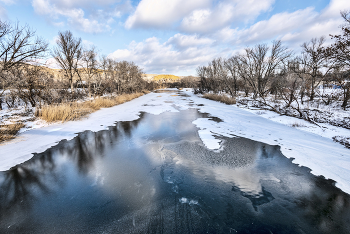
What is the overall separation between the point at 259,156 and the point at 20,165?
6299 millimetres

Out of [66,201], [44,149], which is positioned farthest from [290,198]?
[44,149]

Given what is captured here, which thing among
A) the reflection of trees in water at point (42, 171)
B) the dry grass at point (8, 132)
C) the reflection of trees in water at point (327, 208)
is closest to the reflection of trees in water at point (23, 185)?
the reflection of trees in water at point (42, 171)

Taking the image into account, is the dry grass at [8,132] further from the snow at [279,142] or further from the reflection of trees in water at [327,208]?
the reflection of trees in water at [327,208]

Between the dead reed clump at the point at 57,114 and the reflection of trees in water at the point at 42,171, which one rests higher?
the dead reed clump at the point at 57,114

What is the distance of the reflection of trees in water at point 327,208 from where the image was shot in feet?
6.82

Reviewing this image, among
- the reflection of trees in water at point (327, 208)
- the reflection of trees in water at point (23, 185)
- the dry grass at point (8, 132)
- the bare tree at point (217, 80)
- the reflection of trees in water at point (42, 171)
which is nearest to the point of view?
the reflection of trees in water at point (327, 208)

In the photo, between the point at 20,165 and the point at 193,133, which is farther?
the point at 193,133

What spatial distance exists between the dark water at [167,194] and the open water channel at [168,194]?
0.01 m

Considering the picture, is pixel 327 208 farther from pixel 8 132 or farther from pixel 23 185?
pixel 8 132

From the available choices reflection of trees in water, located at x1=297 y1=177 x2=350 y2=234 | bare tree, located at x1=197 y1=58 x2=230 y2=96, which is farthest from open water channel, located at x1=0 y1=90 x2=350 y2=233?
bare tree, located at x1=197 y1=58 x2=230 y2=96

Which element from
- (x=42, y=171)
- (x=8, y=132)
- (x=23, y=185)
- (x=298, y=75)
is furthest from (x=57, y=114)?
(x=298, y=75)

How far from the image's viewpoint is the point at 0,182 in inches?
118

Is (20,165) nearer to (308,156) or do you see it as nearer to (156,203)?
(156,203)

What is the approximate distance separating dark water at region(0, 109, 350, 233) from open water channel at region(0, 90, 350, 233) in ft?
0.05
